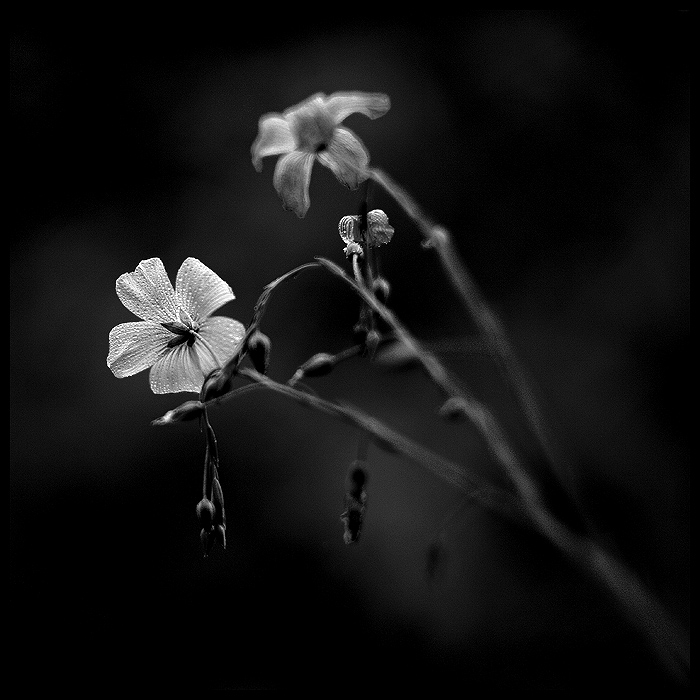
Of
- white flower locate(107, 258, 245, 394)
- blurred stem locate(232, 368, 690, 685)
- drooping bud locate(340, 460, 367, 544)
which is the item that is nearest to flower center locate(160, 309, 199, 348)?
white flower locate(107, 258, 245, 394)

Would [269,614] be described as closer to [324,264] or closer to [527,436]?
[527,436]

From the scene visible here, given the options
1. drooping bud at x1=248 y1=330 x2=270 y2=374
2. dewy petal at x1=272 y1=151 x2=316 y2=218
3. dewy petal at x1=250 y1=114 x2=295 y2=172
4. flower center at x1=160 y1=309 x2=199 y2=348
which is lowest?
drooping bud at x1=248 y1=330 x2=270 y2=374

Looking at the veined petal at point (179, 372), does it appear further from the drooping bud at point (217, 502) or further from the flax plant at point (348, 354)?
the drooping bud at point (217, 502)

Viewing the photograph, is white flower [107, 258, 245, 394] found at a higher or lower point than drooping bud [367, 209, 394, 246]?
lower

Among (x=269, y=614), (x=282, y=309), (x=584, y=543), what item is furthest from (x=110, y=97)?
(x=584, y=543)

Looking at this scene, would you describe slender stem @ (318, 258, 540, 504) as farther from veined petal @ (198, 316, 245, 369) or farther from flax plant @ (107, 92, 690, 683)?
veined petal @ (198, 316, 245, 369)

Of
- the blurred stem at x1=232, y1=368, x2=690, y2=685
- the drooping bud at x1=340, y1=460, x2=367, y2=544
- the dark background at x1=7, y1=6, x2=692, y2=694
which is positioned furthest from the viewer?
the dark background at x1=7, y1=6, x2=692, y2=694

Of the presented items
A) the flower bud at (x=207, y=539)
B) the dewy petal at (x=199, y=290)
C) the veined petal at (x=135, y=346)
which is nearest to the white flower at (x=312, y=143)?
the dewy petal at (x=199, y=290)
